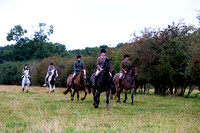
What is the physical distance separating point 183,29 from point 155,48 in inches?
129

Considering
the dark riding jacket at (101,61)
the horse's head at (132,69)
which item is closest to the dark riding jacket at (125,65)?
the horse's head at (132,69)

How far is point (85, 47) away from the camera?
346ft

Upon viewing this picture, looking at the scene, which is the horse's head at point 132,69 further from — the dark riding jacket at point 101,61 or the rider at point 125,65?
the dark riding jacket at point 101,61

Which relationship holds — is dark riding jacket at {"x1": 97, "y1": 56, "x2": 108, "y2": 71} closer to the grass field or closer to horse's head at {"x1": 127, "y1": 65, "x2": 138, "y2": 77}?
the grass field

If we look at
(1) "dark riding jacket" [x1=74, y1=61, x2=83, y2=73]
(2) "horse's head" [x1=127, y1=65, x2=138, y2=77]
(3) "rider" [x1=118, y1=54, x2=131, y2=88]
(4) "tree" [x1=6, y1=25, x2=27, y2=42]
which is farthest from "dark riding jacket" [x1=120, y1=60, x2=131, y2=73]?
(4) "tree" [x1=6, y1=25, x2=27, y2=42]

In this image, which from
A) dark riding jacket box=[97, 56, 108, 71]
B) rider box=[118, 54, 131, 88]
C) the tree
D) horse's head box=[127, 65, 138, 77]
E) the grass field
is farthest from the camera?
the tree

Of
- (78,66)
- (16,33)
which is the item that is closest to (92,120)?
(78,66)

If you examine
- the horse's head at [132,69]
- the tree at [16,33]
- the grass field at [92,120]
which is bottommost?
the grass field at [92,120]

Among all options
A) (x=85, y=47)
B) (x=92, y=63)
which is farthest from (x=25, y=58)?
(x=92, y=63)

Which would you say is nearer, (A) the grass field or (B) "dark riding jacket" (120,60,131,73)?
(A) the grass field

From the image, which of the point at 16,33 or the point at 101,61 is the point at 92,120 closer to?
the point at 101,61

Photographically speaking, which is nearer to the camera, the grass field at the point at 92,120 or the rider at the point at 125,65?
the grass field at the point at 92,120

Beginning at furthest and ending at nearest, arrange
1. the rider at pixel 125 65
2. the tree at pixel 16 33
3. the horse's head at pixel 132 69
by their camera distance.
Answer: the tree at pixel 16 33
the rider at pixel 125 65
the horse's head at pixel 132 69

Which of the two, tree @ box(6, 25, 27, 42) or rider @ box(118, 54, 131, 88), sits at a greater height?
tree @ box(6, 25, 27, 42)
